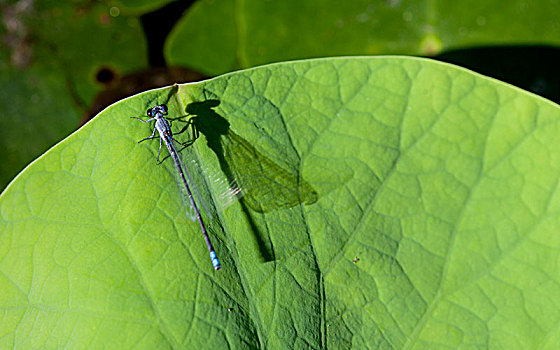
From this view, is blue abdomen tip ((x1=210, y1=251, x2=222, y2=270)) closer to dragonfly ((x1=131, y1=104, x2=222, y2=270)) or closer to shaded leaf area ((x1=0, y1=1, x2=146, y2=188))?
dragonfly ((x1=131, y1=104, x2=222, y2=270))

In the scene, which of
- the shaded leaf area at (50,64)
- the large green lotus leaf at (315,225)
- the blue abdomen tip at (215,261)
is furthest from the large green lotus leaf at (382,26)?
the blue abdomen tip at (215,261)

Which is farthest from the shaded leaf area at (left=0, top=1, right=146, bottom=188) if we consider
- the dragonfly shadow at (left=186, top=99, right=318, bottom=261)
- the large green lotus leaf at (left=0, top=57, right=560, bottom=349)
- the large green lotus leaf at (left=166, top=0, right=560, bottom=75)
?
the dragonfly shadow at (left=186, top=99, right=318, bottom=261)

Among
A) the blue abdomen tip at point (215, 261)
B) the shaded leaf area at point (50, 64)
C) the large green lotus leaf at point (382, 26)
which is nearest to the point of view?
the blue abdomen tip at point (215, 261)

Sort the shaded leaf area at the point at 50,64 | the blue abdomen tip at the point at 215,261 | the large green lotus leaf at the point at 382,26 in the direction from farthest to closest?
the shaded leaf area at the point at 50,64, the large green lotus leaf at the point at 382,26, the blue abdomen tip at the point at 215,261

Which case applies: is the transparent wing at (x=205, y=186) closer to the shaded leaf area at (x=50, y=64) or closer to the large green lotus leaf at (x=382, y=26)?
the large green lotus leaf at (x=382, y=26)

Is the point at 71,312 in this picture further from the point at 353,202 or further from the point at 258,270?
the point at 353,202

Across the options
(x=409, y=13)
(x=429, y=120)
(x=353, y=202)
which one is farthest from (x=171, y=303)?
(x=409, y=13)

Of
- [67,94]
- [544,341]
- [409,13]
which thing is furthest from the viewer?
[67,94]
